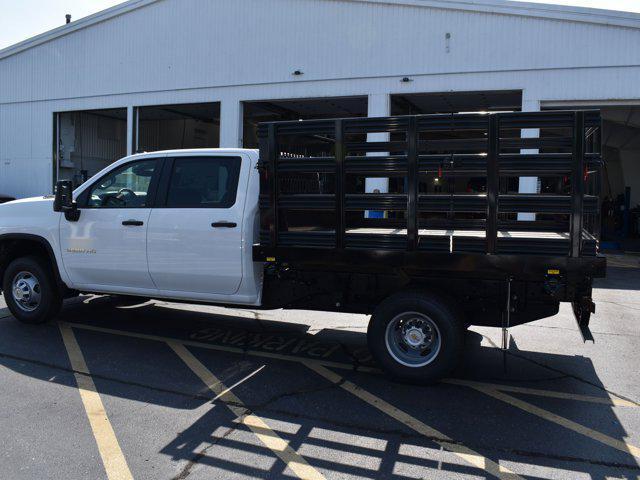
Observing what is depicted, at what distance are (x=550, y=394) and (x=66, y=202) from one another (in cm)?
516

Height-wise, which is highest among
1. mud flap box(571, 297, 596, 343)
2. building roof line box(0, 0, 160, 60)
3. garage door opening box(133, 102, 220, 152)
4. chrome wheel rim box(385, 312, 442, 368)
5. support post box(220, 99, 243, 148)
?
building roof line box(0, 0, 160, 60)

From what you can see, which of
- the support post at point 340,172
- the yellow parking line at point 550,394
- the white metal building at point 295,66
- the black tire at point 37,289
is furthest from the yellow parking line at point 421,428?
the white metal building at point 295,66

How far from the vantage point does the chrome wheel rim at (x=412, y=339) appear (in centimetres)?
491

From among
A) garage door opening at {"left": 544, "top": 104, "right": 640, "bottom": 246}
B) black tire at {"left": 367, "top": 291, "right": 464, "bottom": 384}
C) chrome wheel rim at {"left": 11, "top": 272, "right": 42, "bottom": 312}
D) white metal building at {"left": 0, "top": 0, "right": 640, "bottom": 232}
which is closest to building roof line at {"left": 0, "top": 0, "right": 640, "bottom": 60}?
white metal building at {"left": 0, "top": 0, "right": 640, "bottom": 232}

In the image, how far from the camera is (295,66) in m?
16.9

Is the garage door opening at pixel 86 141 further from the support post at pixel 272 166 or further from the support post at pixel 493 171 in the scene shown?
the support post at pixel 493 171

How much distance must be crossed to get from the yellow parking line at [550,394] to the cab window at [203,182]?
2785 millimetres

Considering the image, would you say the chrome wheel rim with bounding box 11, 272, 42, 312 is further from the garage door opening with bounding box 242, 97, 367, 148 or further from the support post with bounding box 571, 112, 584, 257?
the garage door opening with bounding box 242, 97, 367, 148

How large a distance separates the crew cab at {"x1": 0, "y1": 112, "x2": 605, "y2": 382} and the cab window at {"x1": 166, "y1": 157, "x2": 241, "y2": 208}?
0.02m

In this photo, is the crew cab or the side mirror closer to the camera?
the crew cab

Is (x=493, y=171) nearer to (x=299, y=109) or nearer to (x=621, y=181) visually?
(x=299, y=109)

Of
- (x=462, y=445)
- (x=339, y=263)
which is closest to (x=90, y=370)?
(x=339, y=263)

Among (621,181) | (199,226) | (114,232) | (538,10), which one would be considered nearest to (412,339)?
(199,226)

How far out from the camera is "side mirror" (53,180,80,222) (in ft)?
19.6
